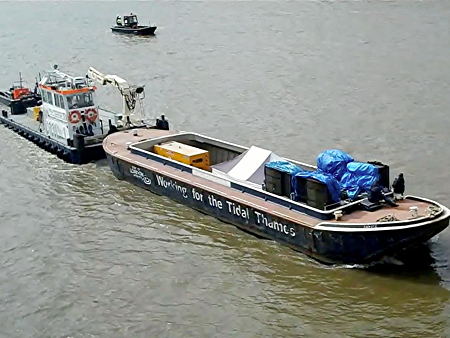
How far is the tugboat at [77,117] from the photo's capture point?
27.0 metres

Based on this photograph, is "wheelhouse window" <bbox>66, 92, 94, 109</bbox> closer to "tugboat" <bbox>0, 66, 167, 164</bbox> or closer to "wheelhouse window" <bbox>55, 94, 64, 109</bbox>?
"tugboat" <bbox>0, 66, 167, 164</bbox>

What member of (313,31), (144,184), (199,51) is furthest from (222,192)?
(313,31)

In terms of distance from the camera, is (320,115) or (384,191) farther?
(320,115)

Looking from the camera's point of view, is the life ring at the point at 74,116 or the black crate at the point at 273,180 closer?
the black crate at the point at 273,180

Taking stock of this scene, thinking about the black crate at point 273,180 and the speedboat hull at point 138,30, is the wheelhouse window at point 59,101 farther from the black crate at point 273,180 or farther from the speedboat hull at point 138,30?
the speedboat hull at point 138,30

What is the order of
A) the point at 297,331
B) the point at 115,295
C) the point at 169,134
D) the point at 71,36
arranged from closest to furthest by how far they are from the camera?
the point at 297,331 → the point at 115,295 → the point at 169,134 → the point at 71,36

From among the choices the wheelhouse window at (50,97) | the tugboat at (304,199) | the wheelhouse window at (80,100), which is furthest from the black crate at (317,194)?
the wheelhouse window at (50,97)

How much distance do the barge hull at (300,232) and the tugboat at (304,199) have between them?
0.02m

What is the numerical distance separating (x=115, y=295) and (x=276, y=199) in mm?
4799

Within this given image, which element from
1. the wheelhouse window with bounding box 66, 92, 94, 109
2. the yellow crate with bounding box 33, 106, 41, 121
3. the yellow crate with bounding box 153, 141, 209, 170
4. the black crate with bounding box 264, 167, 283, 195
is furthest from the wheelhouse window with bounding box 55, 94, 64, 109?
the black crate with bounding box 264, 167, 283, 195

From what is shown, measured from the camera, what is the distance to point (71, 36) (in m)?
66.3

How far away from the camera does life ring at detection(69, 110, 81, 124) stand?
2720 centimetres

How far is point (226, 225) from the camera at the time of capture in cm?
2019

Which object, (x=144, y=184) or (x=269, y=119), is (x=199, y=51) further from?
(x=144, y=184)
